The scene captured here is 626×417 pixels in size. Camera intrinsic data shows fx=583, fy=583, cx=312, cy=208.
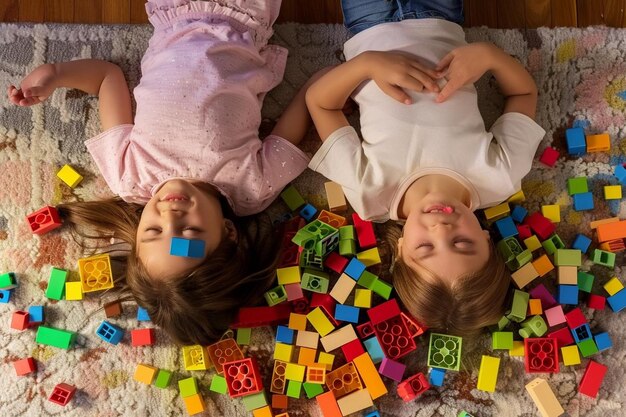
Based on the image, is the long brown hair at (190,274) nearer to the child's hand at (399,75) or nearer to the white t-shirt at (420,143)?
the white t-shirt at (420,143)

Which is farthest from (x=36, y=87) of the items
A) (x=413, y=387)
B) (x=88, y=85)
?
(x=413, y=387)

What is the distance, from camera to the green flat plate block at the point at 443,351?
3.75ft

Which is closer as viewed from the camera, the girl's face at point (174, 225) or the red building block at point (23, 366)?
the girl's face at point (174, 225)

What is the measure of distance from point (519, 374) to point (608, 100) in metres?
0.61

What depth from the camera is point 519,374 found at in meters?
1.19

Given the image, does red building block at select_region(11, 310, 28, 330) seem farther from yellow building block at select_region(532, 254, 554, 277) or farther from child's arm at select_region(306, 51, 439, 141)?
yellow building block at select_region(532, 254, 554, 277)

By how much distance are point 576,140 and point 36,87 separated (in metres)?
1.10

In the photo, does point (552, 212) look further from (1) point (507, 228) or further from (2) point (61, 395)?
(2) point (61, 395)

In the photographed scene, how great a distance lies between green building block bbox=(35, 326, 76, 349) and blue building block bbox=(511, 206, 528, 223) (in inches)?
37.1

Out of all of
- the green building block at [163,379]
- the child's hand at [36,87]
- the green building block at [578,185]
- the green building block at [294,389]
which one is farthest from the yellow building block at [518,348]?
the child's hand at [36,87]

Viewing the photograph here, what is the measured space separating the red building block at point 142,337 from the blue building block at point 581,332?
851mm

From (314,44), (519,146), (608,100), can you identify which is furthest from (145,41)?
(608,100)

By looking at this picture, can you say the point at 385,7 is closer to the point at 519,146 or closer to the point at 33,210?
the point at 519,146

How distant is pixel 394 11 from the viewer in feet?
3.83
